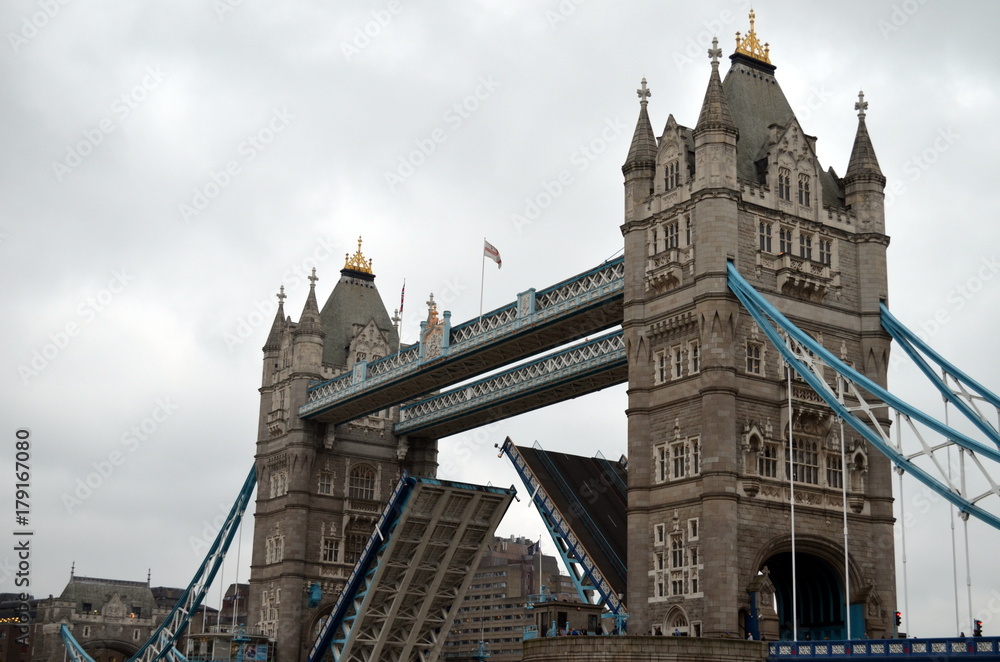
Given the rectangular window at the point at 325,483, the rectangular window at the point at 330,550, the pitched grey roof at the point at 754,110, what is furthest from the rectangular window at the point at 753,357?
the rectangular window at the point at 330,550

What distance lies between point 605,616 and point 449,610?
18837 mm

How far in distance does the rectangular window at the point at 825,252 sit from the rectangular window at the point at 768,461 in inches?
318

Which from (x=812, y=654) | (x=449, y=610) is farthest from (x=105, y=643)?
(x=812, y=654)

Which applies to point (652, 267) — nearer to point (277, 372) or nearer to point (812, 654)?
point (812, 654)

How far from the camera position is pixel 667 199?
51625 millimetres

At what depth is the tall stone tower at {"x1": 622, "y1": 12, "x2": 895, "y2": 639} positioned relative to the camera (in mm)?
47156

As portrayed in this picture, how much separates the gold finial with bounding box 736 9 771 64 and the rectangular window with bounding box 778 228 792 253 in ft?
30.3

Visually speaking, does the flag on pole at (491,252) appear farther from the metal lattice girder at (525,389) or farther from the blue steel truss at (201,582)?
the blue steel truss at (201,582)

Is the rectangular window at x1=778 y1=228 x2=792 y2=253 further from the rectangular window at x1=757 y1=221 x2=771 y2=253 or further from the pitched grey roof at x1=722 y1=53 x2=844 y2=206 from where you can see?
the pitched grey roof at x1=722 y1=53 x2=844 y2=206

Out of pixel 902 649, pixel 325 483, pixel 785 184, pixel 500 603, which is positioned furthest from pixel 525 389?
pixel 500 603

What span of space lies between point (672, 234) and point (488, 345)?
43.9 feet

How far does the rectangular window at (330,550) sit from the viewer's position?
7669cm

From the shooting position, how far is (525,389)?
65438 mm

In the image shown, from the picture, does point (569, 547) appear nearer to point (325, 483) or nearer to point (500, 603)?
point (325, 483)
